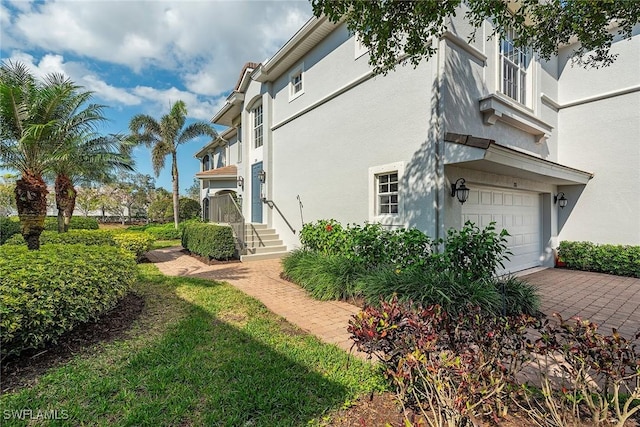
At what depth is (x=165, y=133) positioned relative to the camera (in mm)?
20797

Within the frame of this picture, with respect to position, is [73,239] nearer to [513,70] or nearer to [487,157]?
[487,157]

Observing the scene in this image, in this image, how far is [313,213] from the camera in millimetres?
10328

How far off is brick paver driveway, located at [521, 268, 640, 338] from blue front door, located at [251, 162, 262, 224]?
10.4 m

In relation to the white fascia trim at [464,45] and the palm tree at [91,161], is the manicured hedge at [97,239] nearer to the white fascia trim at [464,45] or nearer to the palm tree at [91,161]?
the palm tree at [91,161]

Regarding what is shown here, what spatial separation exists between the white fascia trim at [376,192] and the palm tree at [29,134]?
7911 mm

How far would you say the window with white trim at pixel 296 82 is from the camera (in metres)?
11.0

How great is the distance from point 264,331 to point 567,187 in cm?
1142

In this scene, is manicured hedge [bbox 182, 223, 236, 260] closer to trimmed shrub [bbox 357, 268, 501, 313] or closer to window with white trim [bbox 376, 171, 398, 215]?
window with white trim [bbox 376, 171, 398, 215]

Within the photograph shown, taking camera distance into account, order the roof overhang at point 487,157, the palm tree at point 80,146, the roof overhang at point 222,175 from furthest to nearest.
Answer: the roof overhang at point 222,175
the palm tree at point 80,146
the roof overhang at point 487,157

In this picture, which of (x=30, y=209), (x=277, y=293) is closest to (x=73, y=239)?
(x=30, y=209)

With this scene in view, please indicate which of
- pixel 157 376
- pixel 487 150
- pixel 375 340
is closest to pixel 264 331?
pixel 157 376

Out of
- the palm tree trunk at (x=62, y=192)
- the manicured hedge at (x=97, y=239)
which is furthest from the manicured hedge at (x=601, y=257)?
the palm tree trunk at (x=62, y=192)

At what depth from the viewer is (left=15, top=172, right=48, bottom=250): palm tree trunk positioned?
689 centimetres

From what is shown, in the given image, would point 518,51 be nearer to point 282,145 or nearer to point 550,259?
point 550,259
